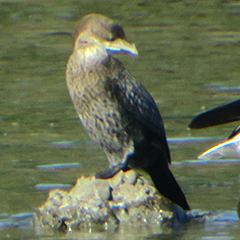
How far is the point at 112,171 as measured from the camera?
249 inches

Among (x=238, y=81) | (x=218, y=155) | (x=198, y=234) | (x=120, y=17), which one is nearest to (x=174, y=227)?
(x=198, y=234)

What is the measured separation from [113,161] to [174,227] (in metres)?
0.74

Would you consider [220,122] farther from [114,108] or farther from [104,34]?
[104,34]

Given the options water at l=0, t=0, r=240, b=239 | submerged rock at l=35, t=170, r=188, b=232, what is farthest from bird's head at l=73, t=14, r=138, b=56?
water at l=0, t=0, r=240, b=239

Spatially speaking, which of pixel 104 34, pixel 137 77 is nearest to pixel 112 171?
pixel 104 34

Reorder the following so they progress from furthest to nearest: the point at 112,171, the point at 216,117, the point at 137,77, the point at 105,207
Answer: the point at 137,77, the point at 112,171, the point at 105,207, the point at 216,117

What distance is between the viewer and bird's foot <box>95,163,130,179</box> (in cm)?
618

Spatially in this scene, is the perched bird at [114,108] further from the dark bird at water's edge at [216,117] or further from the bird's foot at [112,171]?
the dark bird at water's edge at [216,117]

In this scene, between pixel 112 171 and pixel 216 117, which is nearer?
pixel 216 117

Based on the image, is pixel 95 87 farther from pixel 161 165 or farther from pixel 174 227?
pixel 174 227

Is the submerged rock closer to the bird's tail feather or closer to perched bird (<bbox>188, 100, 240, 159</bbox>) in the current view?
the bird's tail feather

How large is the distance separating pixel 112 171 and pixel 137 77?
480 cm

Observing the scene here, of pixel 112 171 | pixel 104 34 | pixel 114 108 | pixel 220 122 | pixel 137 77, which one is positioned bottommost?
pixel 137 77

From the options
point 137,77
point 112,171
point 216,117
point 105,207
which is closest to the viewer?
point 216,117
